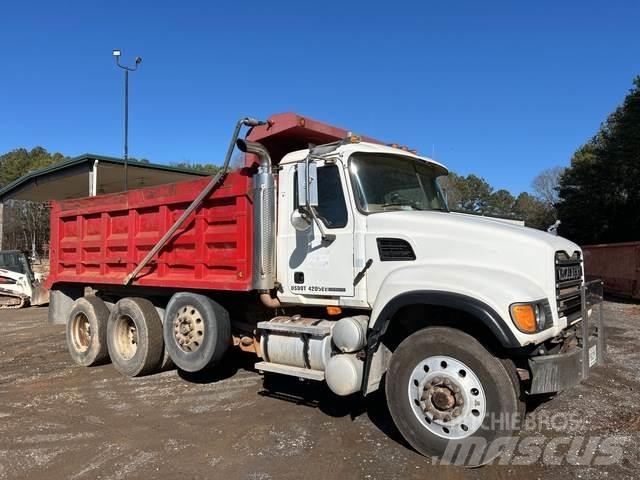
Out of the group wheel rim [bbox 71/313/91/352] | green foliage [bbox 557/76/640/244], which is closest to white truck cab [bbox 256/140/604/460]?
wheel rim [bbox 71/313/91/352]

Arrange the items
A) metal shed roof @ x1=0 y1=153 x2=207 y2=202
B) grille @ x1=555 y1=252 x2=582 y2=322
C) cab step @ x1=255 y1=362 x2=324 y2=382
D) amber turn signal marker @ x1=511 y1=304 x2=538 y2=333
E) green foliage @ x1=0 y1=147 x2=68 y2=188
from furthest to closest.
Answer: green foliage @ x1=0 y1=147 x2=68 y2=188, metal shed roof @ x1=0 y1=153 x2=207 y2=202, cab step @ x1=255 y1=362 x2=324 y2=382, grille @ x1=555 y1=252 x2=582 y2=322, amber turn signal marker @ x1=511 y1=304 x2=538 y2=333

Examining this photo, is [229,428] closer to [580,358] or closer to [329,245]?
[329,245]

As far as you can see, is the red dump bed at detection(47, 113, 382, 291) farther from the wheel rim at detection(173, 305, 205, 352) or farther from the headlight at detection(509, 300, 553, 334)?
the headlight at detection(509, 300, 553, 334)

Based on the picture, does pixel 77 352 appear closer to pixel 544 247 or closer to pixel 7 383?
pixel 7 383

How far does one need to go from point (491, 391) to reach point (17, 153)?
74.3 meters

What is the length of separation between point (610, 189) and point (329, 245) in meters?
30.4

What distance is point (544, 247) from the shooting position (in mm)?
4195

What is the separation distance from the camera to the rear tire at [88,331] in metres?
7.75

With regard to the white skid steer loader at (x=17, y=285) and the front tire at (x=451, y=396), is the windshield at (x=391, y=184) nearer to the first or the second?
the front tire at (x=451, y=396)

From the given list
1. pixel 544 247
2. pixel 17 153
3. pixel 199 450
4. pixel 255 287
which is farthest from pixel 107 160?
pixel 17 153

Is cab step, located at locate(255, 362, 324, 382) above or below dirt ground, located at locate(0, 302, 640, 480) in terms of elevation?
above

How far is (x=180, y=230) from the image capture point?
21.3 ft

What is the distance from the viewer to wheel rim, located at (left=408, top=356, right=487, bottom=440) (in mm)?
4121

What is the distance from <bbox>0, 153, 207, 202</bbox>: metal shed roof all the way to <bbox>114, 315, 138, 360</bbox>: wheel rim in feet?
35.0
